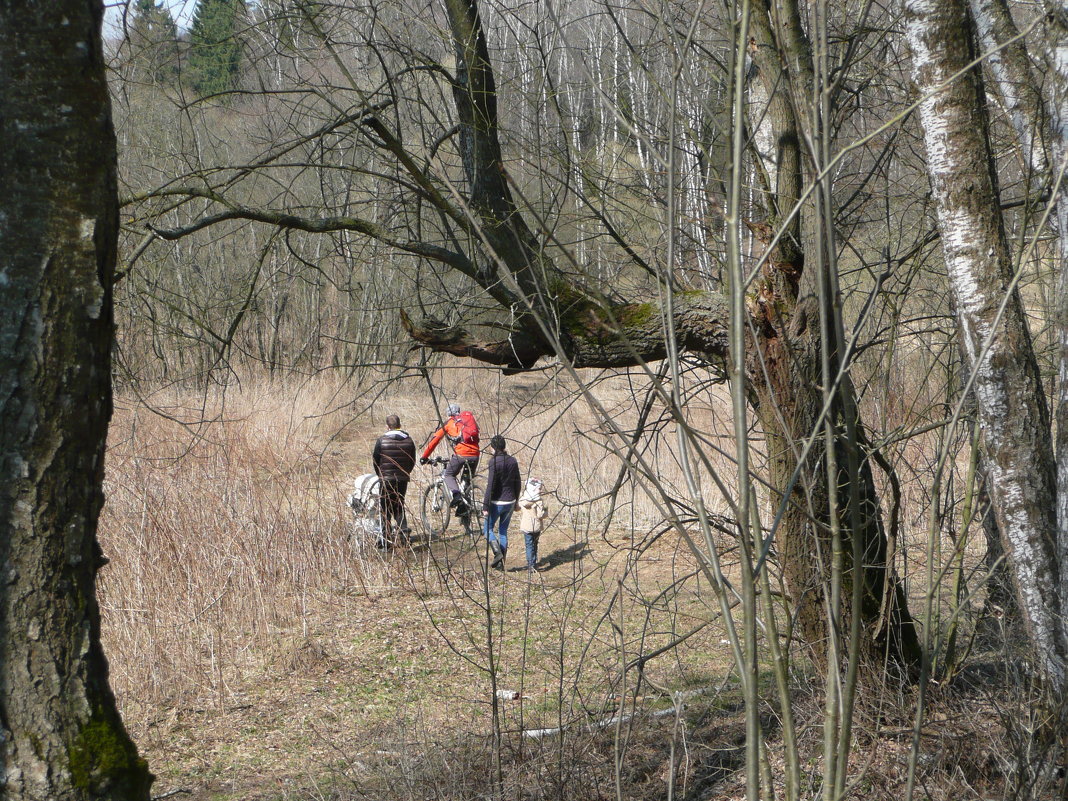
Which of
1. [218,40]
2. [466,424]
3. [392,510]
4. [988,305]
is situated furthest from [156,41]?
[466,424]

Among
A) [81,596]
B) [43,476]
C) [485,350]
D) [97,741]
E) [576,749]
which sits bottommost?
[576,749]

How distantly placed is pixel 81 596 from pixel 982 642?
5072mm

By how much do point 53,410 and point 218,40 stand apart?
3.31 m

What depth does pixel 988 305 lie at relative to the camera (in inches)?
133

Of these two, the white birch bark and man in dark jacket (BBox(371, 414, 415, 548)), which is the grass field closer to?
man in dark jacket (BBox(371, 414, 415, 548))

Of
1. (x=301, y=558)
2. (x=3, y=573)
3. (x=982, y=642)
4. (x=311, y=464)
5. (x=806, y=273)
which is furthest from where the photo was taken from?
(x=311, y=464)

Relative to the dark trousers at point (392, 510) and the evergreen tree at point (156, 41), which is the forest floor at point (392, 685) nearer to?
the dark trousers at point (392, 510)

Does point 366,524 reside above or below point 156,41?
below

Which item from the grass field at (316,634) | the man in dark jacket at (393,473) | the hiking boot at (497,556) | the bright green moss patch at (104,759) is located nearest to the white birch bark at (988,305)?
the grass field at (316,634)

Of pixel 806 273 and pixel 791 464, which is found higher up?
pixel 806 273

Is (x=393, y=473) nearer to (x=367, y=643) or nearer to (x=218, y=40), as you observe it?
(x=367, y=643)

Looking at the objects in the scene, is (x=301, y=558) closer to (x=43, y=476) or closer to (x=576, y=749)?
(x=576, y=749)

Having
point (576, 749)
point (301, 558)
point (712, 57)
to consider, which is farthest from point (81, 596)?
point (301, 558)

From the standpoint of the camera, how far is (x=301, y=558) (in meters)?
8.87
